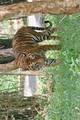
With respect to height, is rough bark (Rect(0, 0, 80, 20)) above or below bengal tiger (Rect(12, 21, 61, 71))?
above

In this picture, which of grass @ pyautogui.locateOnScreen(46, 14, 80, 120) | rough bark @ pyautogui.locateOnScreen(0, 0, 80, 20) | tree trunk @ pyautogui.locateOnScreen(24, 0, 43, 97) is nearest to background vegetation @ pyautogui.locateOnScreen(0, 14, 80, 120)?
grass @ pyautogui.locateOnScreen(46, 14, 80, 120)

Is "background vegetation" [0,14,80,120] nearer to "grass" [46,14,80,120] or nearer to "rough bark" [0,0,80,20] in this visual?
"grass" [46,14,80,120]

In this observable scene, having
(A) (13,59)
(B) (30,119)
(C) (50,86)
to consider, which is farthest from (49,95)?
(A) (13,59)

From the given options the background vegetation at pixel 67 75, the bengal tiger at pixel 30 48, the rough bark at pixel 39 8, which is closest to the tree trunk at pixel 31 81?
the background vegetation at pixel 67 75

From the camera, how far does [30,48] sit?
13.3 feet

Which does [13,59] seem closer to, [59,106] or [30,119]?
[59,106]

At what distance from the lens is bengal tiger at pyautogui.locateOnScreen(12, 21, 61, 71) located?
3.98 meters

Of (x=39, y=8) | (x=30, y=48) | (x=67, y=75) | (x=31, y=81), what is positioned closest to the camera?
(x=39, y=8)

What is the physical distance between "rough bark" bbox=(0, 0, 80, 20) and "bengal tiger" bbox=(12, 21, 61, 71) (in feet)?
4.44

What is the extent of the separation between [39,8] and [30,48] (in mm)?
1494

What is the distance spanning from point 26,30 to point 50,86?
139cm

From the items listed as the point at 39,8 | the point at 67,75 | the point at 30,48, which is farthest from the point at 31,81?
the point at 39,8

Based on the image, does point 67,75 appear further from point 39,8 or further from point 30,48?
point 39,8

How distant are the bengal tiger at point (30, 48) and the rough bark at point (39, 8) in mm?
1352
